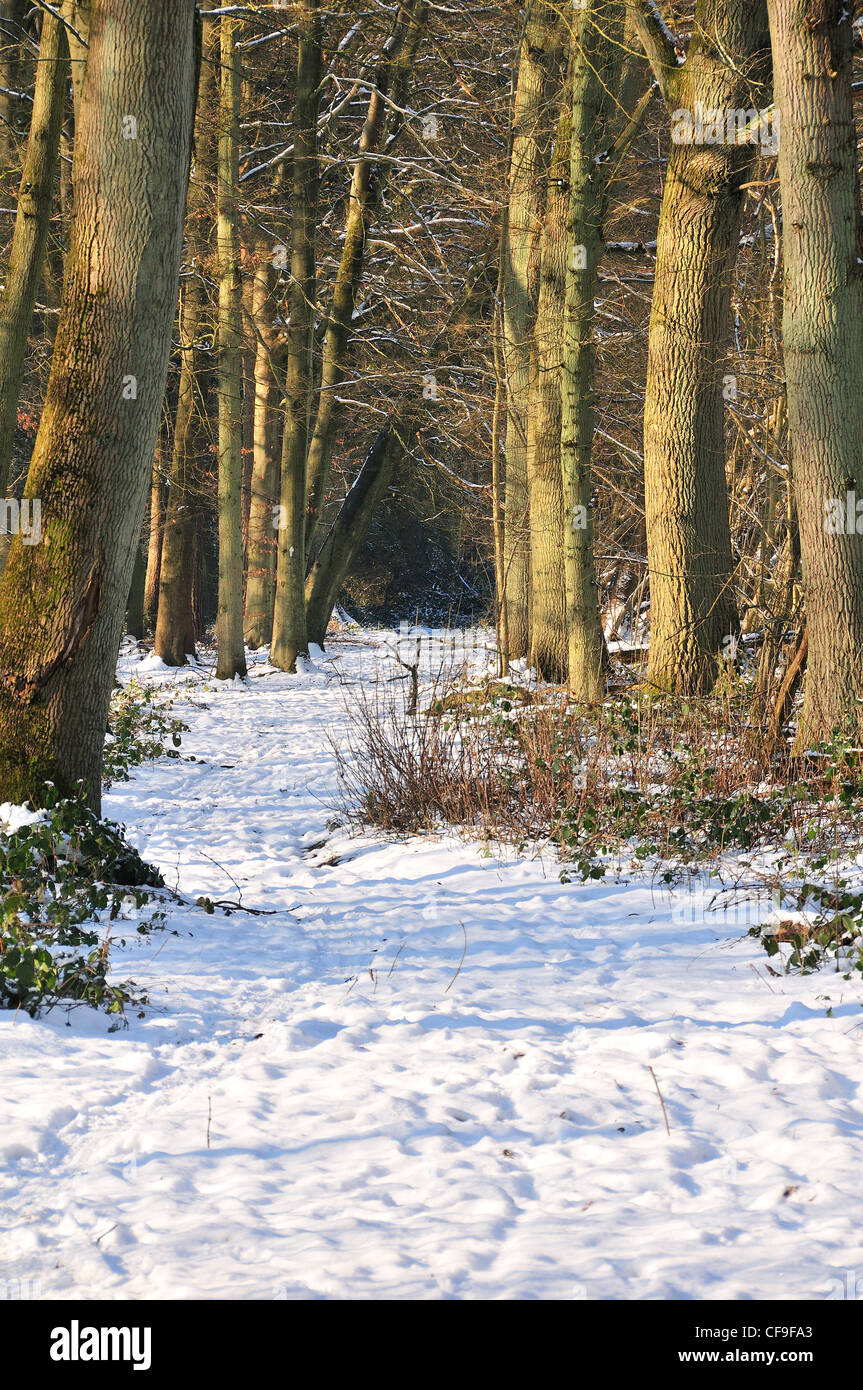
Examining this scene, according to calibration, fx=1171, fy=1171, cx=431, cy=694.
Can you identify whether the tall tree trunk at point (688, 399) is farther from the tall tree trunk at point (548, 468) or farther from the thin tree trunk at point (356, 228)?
the thin tree trunk at point (356, 228)

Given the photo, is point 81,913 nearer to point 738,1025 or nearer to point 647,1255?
point 738,1025

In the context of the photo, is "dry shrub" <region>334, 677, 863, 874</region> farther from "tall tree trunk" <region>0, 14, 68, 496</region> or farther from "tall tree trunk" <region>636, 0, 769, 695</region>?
"tall tree trunk" <region>0, 14, 68, 496</region>

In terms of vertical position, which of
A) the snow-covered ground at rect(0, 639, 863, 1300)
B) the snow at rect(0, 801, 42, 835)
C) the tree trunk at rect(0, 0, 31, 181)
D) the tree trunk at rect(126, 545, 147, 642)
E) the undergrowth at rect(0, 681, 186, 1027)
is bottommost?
the snow-covered ground at rect(0, 639, 863, 1300)

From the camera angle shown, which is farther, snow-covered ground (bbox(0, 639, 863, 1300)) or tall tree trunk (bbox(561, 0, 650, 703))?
tall tree trunk (bbox(561, 0, 650, 703))

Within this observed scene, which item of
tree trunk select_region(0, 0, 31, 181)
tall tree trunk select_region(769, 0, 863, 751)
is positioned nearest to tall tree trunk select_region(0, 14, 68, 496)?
tree trunk select_region(0, 0, 31, 181)

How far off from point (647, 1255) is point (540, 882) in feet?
11.8

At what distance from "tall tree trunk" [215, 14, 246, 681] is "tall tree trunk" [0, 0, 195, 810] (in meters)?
10.3

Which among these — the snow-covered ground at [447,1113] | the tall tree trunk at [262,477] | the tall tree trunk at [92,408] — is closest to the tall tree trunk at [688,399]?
the snow-covered ground at [447,1113]

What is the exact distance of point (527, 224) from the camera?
13906mm

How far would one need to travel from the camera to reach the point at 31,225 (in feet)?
31.7

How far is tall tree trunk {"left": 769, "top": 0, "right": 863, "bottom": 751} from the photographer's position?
6.73 meters

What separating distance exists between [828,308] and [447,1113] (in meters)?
5.27

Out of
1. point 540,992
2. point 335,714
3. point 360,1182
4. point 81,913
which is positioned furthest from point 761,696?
point 335,714

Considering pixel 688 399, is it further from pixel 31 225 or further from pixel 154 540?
pixel 154 540
